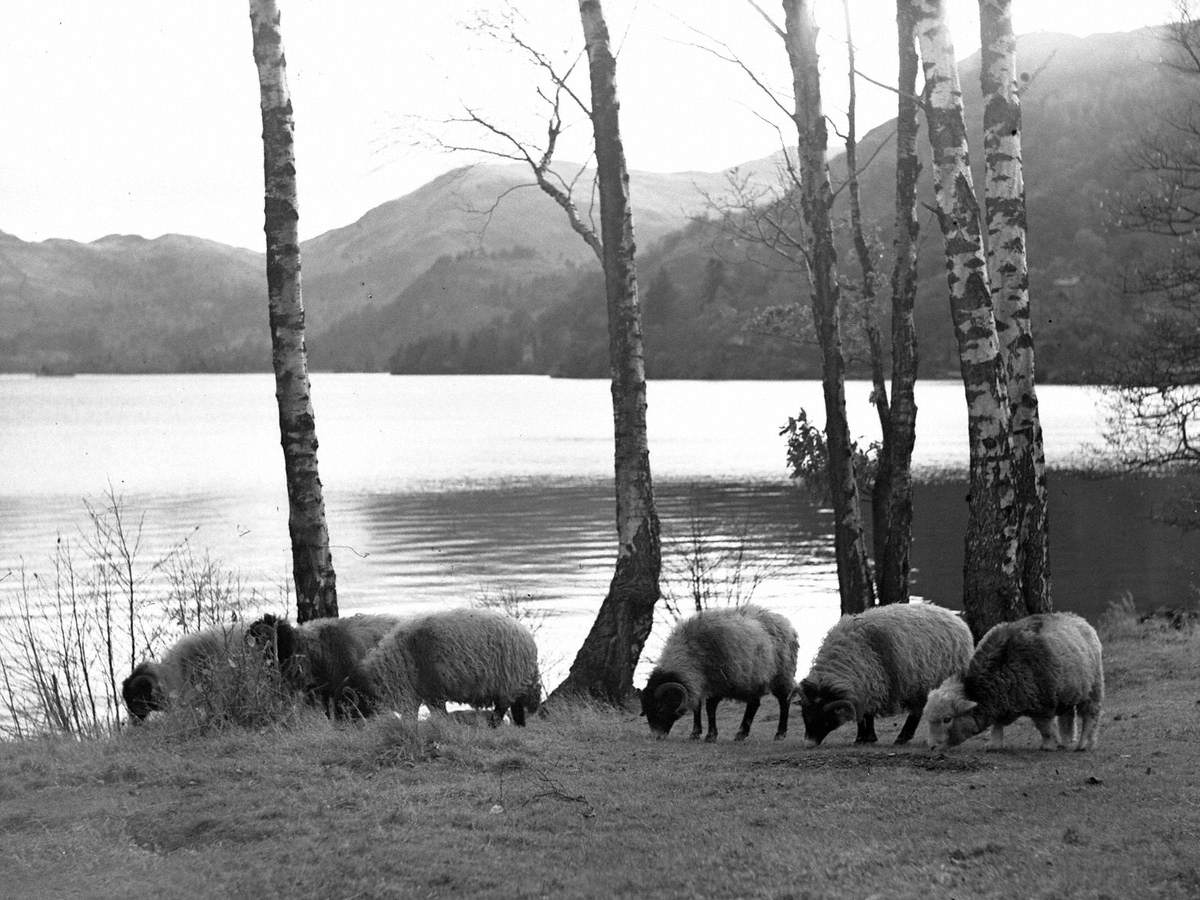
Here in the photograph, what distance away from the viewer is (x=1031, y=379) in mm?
14359

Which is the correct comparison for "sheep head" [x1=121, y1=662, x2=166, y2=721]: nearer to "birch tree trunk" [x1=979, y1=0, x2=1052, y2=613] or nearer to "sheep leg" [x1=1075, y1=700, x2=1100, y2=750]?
"sheep leg" [x1=1075, y1=700, x2=1100, y2=750]

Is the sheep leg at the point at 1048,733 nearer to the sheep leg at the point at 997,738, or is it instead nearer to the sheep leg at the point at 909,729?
the sheep leg at the point at 997,738

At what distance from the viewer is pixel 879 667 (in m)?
11.6

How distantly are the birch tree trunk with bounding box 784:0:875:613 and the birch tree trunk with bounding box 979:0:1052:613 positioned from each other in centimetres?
504

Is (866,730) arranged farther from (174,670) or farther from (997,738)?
(174,670)

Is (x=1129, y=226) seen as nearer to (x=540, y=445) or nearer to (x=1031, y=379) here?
(x=1031, y=379)

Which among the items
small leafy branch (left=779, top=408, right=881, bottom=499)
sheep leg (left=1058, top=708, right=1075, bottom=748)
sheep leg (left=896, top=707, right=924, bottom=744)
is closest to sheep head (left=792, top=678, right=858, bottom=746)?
sheep leg (left=896, top=707, right=924, bottom=744)

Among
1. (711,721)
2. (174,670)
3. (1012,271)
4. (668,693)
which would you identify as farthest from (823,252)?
Answer: (174,670)

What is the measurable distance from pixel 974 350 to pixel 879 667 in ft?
12.6

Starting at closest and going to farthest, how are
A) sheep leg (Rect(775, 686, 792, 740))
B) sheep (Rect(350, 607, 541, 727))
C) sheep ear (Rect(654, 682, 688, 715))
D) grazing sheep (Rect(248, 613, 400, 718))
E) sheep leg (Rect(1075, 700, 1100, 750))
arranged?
A: sheep leg (Rect(1075, 700, 1100, 750))
sheep (Rect(350, 607, 541, 727))
sheep ear (Rect(654, 682, 688, 715))
grazing sheep (Rect(248, 613, 400, 718))
sheep leg (Rect(775, 686, 792, 740))

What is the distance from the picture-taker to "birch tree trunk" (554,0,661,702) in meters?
15.4

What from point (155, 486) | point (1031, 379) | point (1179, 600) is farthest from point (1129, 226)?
point (155, 486)

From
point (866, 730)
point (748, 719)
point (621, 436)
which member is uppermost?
point (621, 436)

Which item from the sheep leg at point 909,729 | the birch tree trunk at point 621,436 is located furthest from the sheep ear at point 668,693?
the birch tree trunk at point 621,436
